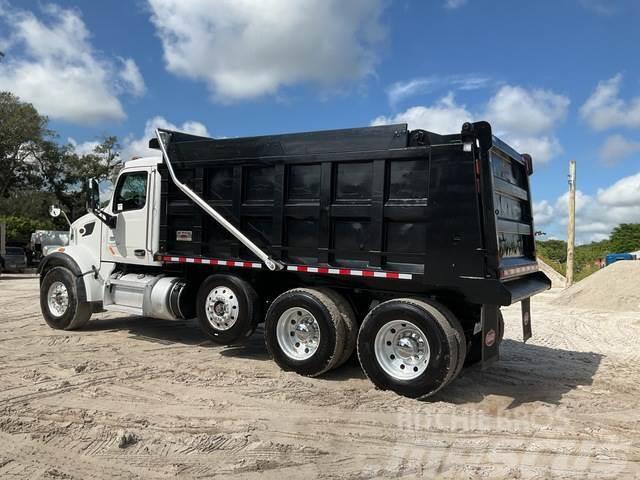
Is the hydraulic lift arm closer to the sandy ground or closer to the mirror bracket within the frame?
the sandy ground

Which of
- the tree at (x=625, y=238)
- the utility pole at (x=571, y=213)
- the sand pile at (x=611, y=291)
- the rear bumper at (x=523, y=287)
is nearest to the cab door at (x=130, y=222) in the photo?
the rear bumper at (x=523, y=287)

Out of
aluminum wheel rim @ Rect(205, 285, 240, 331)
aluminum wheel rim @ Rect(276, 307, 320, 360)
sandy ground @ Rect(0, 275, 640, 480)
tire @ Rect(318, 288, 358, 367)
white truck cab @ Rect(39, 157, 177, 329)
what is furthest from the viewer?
white truck cab @ Rect(39, 157, 177, 329)

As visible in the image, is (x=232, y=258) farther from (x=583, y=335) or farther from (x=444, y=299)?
(x=583, y=335)

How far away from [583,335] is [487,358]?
18.9 feet

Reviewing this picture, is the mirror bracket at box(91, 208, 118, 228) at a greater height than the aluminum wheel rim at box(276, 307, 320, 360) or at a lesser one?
greater

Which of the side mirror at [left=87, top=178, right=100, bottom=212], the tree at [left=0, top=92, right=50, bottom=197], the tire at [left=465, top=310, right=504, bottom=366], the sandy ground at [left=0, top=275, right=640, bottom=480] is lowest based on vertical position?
the sandy ground at [left=0, top=275, right=640, bottom=480]

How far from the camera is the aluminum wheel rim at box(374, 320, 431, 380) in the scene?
18.3ft

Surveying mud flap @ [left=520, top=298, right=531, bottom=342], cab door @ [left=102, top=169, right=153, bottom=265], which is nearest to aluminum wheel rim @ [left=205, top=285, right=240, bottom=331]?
cab door @ [left=102, top=169, right=153, bottom=265]

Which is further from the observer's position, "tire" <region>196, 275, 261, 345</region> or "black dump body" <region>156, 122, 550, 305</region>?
"tire" <region>196, 275, 261, 345</region>

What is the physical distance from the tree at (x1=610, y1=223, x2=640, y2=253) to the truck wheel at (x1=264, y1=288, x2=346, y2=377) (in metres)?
56.8

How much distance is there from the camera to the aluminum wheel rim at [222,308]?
23.2 ft

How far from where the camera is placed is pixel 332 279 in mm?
6426

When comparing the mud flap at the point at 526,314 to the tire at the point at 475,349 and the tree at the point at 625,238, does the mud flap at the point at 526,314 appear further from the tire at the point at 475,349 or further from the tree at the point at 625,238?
the tree at the point at 625,238

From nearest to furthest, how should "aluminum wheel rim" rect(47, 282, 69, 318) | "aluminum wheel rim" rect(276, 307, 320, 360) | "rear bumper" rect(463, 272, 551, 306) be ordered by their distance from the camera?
1. "rear bumper" rect(463, 272, 551, 306)
2. "aluminum wheel rim" rect(276, 307, 320, 360)
3. "aluminum wheel rim" rect(47, 282, 69, 318)
